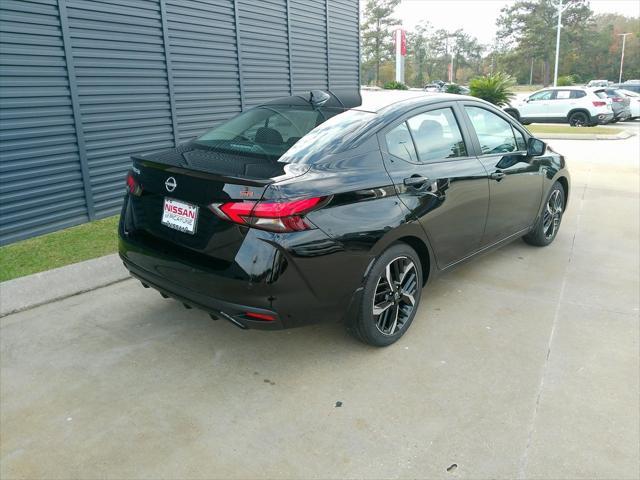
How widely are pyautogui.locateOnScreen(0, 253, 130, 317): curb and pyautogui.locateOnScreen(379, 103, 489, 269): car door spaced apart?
2671 millimetres

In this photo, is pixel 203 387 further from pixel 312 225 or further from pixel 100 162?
pixel 100 162

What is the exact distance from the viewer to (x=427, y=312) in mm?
4035

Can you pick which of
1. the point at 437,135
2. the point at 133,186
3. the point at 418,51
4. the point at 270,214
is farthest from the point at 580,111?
the point at 418,51

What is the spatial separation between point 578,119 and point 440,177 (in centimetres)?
1959

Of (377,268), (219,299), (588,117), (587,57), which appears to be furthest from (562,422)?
(587,57)

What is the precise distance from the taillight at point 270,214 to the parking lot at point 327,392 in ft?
3.18

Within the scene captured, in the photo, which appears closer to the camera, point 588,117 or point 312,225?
point 312,225

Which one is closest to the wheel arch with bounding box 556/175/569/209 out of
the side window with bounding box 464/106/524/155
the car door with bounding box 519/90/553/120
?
the side window with bounding box 464/106/524/155

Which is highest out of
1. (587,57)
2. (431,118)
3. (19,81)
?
(587,57)

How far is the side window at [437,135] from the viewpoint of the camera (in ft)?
12.0

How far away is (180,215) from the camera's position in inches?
119

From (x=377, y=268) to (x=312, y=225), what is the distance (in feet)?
1.96

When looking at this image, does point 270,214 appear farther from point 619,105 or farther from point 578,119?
point 619,105

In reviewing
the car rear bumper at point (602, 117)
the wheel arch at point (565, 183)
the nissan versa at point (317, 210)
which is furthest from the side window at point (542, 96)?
the nissan versa at point (317, 210)
